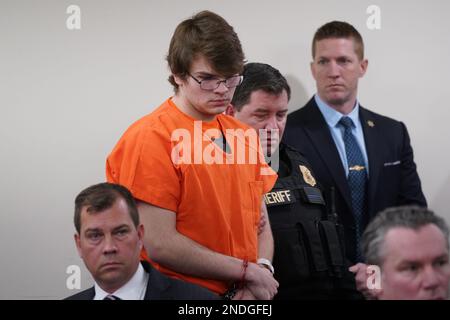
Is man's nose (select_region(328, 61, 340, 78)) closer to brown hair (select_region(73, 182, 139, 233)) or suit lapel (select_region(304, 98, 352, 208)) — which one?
suit lapel (select_region(304, 98, 352, 208))

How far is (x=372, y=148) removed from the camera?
A: 12.5 ft

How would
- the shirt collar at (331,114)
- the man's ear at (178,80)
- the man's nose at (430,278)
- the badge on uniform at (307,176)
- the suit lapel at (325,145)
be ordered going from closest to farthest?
the man's nose at (430,278) → the man's ear at (178,80) → the badge on uniform at (307,176) → the suit lapel at (325,145) → the shirt collar at (331,114)

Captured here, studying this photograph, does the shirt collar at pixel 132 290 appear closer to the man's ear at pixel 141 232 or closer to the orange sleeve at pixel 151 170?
the man's ear at pixel 141 232

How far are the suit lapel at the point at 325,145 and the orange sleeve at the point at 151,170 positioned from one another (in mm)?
1095

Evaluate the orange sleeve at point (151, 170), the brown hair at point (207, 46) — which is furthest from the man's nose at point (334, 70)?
the orange sleeve at point (151, 170)

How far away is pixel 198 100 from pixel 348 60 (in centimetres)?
127

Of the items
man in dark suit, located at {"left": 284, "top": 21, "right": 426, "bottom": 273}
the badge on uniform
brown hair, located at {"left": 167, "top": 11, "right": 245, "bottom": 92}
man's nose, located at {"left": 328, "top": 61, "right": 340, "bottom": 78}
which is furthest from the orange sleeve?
man's nose, located at {"left": 328, "top": 61, "right": 340, "bottom": 78}

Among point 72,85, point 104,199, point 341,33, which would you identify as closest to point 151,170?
point 104,199

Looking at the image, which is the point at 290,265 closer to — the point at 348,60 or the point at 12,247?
the point at 348,60

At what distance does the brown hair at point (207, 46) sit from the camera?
279 centimetres

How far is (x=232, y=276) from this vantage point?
280 cm

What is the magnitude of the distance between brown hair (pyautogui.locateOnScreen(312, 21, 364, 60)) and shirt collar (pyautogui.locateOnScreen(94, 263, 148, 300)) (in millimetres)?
1768

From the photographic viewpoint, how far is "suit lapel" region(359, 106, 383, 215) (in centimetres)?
372

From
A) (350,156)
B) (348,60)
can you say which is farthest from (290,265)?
(348,60)
